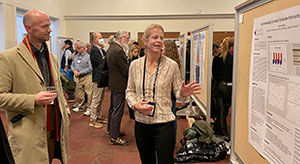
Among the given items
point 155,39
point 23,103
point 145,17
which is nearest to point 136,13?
point 145,17

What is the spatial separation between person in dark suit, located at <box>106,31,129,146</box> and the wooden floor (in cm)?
21

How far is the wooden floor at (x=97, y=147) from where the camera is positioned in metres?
3.01

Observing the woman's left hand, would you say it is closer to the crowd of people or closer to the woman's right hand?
the crowd of people

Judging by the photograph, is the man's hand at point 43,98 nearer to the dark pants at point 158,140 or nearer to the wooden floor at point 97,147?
the dark pants at point 158,140

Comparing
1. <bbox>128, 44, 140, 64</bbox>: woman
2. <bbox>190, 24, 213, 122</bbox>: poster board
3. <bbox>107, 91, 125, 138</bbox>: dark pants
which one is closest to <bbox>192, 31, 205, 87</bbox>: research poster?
<bbox>190, 24, 213, 122</bbox>: poster board

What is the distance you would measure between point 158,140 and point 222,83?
193 centimetres

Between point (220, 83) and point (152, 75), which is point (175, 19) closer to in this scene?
point (220, 83)

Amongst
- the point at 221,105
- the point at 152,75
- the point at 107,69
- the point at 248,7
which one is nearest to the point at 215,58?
the point at 221,105

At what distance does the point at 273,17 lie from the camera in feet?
3.15

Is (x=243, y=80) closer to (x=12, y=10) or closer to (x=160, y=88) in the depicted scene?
(x=160, y=88)

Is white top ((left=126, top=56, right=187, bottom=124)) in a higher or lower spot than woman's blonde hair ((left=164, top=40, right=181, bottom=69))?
lower

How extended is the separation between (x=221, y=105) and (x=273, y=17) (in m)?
2.67

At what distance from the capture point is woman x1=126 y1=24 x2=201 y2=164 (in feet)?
5.81

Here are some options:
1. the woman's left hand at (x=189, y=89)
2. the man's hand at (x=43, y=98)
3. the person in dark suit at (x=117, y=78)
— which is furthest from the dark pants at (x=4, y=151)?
the person in dark suit at (x=117, y=78)
